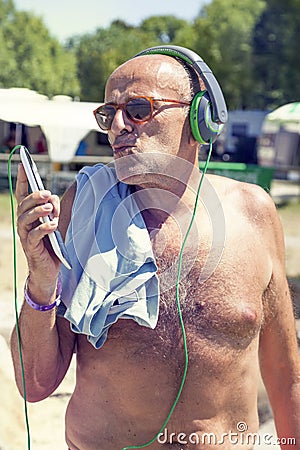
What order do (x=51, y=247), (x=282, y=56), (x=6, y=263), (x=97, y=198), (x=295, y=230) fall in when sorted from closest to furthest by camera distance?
1. (x=51, y=247)
2. (x=97, y=198)
3. (x=6, y=263)
4. (x=295, y=230)
5. (x=282, y=56)

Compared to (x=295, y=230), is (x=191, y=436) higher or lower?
higher

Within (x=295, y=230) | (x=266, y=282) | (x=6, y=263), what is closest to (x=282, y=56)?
(x=295, y=230)

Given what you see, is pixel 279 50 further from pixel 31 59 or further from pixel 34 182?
pixel 34 182

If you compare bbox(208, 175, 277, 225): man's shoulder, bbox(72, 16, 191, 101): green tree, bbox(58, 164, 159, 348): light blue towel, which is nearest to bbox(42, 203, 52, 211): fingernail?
bbox(58, 164, 159, 348): light blue towel

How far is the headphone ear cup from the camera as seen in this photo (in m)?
1.50

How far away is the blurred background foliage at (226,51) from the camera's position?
21.2 m

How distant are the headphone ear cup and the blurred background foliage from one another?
1752cm

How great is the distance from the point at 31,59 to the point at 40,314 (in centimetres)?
1897

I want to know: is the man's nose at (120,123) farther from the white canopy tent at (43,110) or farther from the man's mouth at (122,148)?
the white canopy tent at (43,110)

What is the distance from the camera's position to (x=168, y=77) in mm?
1520

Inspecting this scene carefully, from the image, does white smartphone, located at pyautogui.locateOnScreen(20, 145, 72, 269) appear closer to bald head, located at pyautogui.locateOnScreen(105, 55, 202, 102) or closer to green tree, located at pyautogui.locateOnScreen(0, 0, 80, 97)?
bald head, located at pyautogui.locateOnScreen(105, 55, 202, 102)

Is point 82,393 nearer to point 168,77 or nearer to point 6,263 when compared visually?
point 168,77

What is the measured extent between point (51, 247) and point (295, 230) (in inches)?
451

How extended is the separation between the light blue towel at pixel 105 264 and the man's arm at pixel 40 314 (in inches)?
2.4
